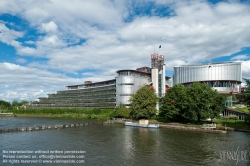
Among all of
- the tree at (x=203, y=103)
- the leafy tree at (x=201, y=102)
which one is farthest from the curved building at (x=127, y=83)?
the leafy tree at (x=201, y=102)

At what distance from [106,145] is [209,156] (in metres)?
22.8

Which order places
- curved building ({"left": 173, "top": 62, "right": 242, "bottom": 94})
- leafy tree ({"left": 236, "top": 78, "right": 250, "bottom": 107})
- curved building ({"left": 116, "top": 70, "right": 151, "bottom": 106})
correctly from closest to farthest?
leafy tree ({"left": 236, "top": 78, "right": 250, "bottom": 107}), curved building ({"left": 173, "top": 62, "right": 242, "bottom": 94}), curved building ({"left": 116, "top": 70, "right": 151, "bottom": 106})

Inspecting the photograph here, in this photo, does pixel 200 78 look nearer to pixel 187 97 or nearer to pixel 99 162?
pixel 187 97

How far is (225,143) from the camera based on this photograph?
52.8 metres

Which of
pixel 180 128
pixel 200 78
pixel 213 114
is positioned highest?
pixel 200 78

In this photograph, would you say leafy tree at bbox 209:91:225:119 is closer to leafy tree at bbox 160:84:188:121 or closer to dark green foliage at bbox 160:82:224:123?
dark green foliage at bbox 160:82:224:123

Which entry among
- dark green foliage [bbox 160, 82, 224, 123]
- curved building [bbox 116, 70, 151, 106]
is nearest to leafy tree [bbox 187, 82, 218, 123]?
dark green foliage [bbox 160, 82, 224, 123]

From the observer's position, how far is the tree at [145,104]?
10312cm

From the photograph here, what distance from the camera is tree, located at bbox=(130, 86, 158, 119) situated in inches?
4060

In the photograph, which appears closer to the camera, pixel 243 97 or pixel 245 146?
pixel 245 146

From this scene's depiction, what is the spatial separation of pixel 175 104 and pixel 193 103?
1334 centimetres

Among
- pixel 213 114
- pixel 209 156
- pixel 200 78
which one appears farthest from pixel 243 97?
pixel 200 78

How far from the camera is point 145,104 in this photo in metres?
103

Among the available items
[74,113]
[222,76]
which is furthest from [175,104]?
[74,113]
